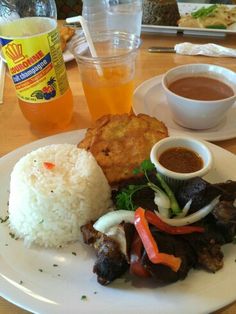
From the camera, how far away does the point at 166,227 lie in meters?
1.01

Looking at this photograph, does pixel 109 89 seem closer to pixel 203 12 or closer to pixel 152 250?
pixel 152 250

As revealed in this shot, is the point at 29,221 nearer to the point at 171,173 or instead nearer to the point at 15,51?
the point at 171,173

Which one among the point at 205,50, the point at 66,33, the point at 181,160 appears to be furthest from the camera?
the point at 66,33

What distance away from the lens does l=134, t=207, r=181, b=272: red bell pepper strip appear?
911 mm

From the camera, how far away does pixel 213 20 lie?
7.89 ft

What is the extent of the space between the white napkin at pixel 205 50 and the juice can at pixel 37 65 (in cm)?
102

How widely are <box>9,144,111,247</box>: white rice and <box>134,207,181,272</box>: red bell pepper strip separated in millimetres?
286

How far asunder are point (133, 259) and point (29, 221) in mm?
415

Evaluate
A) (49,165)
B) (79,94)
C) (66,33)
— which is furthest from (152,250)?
(66,33)

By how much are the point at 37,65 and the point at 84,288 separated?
89 cm

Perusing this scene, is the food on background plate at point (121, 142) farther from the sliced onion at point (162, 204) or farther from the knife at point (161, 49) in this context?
the knife at point (161, 49)

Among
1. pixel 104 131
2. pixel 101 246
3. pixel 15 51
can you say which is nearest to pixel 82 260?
pixel 101 246

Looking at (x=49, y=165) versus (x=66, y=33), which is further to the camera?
(x=66, y=33)

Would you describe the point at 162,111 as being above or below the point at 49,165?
below
